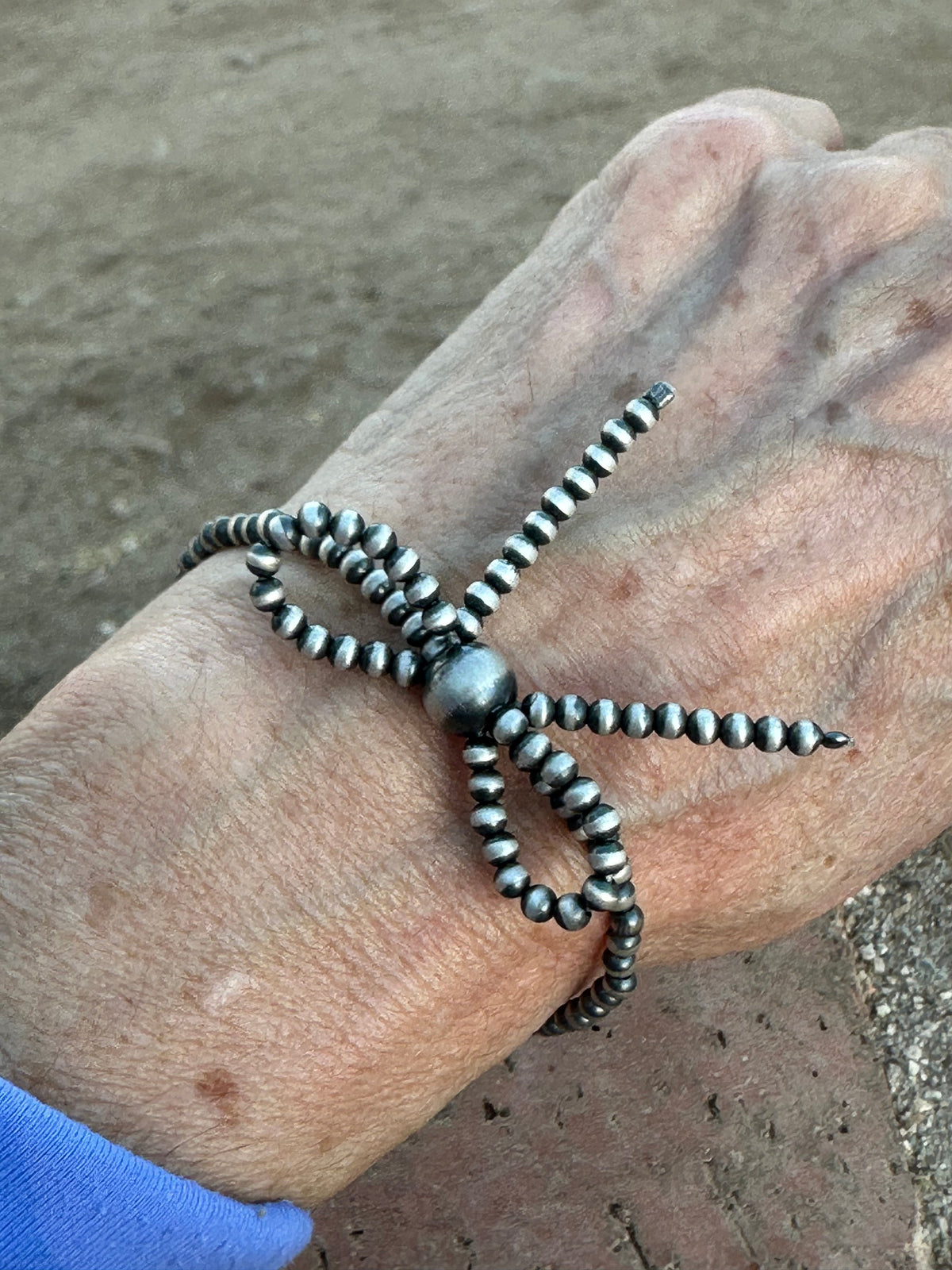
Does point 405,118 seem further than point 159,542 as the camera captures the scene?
Yes

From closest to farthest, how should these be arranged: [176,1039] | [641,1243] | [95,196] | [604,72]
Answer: [176,1039] → [641,1243] → [95,196] → [604,72]

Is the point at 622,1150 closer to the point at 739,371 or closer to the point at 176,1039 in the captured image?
the point at 176,1039

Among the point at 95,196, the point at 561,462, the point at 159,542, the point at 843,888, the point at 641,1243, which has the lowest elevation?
the point at 641,1243

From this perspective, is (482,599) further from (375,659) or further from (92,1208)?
(92,1208)

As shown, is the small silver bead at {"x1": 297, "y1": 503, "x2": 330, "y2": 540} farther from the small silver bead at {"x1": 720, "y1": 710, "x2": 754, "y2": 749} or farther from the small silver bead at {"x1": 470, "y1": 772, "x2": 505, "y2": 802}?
the small silver bead at {"x1": 720, "y1": 710, "x2": 754, "y2": 749}

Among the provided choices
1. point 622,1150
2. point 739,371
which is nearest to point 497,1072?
point 622,1150

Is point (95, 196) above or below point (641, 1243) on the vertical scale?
above

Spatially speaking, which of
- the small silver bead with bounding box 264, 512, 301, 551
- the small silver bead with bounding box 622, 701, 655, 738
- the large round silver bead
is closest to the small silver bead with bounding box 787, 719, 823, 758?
the small silver bead with bounding box 622, 701, 655, 738

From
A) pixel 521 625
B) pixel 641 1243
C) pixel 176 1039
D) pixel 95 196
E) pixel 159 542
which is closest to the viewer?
pixel 176 1039
